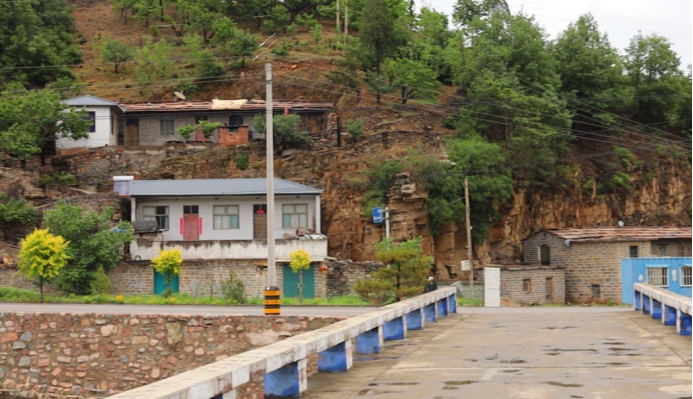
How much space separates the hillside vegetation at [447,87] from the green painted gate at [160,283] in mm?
10356

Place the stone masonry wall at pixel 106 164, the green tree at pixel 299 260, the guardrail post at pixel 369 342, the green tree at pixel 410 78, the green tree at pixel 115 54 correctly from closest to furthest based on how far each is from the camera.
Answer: the guardrail post at pixel 369 342 < the green tree at pixel 299 260 < the stone masonry wall at pixel 106 164 < the green tree at pixel 410 78 < the green tree at pixel 115 54

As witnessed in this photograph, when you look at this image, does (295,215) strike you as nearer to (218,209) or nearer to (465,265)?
(218,209)

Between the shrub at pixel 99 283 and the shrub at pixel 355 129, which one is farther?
the shrub at pixel 355 129

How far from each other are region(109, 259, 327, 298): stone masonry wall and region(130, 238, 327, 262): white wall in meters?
0.53

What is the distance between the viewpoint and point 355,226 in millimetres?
50750

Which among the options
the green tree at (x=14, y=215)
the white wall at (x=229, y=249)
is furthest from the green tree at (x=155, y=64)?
the white wall at (x=229, y=249)

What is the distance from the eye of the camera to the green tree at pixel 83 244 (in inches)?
1672

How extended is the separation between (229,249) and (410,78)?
804 inches

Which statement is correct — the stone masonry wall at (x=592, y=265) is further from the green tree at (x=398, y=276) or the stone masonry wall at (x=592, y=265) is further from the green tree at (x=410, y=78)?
the green tree at (x=398, y=276)

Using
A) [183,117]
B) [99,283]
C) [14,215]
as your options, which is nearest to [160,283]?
[99,283]

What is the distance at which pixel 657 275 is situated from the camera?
1954 inches

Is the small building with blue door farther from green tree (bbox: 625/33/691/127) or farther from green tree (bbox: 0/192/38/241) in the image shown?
green tree (bbox: 0/192/38/241)

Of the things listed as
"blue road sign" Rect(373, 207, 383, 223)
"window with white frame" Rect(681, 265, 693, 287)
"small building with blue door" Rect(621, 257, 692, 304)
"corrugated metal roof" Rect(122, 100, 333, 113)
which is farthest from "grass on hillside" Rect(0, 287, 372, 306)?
"corrugated metal roof" Rect(122, 100, 333, 113)

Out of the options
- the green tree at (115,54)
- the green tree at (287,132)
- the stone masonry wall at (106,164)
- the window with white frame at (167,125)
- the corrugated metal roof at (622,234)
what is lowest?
the corrugated metal roof at (622,234)
